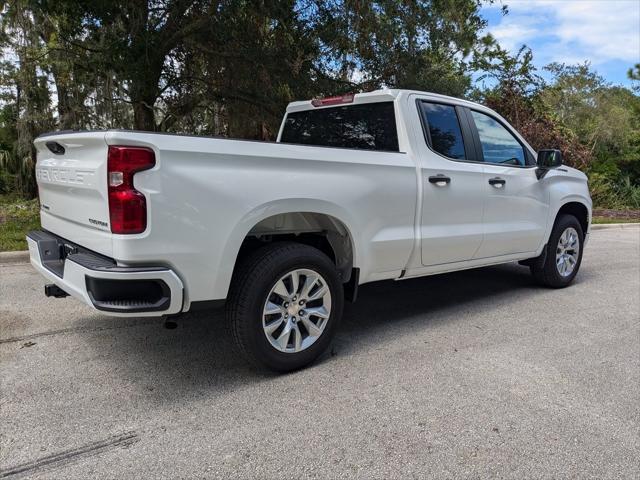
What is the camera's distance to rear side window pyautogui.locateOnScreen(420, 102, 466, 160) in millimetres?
4379

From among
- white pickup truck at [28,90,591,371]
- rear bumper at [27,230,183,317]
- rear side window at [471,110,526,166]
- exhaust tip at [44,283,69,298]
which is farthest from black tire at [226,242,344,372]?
rear side window at [471,110,526,166]

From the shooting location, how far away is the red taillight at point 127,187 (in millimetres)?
2707

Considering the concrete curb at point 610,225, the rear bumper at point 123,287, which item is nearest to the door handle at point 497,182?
the rear bumper at point 123,287

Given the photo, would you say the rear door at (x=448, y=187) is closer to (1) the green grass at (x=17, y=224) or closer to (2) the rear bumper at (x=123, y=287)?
(2) the rear bumper at (x=123, y=287)

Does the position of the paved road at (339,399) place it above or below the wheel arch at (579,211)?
below

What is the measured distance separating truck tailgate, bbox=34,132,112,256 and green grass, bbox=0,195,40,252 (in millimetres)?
3855

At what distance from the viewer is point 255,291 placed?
10.4 ft

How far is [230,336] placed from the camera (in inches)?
131

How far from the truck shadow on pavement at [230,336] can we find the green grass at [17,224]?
12.7ft

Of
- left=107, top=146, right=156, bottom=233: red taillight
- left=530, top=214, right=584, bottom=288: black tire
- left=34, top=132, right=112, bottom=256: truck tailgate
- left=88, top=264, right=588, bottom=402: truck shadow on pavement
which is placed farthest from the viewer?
left=530, top=214, right=584, bottom=288: black tire

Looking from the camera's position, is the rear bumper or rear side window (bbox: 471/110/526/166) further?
rear side window (bbox: 471/110/526/166)

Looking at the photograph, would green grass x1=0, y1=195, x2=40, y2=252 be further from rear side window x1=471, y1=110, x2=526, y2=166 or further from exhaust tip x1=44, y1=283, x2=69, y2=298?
rear side window x1=471, y1=110, x2=526, y2=166

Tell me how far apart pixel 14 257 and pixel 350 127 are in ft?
15.9

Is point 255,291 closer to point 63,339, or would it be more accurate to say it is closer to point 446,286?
point 63,339
